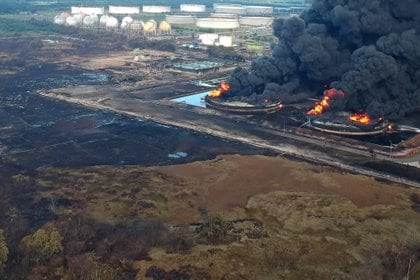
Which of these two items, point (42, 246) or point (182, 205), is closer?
point (42, 246)

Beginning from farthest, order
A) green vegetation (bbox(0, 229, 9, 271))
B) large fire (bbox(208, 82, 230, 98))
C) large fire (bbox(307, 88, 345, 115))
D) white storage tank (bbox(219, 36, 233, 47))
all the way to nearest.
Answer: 1. white storage tank (bbox(219, 36, 233, 47))
2. large fire (bbox(208, 82, 230, 98))
3. large fire (bbox(307, 88, 345, 115))
4. green vegetation (bbox(0, 229, 9, 271))

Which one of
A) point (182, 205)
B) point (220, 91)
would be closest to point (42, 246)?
point (182, 205)

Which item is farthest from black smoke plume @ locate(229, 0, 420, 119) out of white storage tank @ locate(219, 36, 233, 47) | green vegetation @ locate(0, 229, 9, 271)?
white storage tank @ locate(219, 36, 233, 47)

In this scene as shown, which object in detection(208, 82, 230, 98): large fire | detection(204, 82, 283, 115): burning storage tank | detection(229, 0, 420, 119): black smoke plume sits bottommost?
detection(204, 82, 283, 115): burning storage tank

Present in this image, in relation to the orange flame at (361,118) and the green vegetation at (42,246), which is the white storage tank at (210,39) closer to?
the orange flame at (361,118)

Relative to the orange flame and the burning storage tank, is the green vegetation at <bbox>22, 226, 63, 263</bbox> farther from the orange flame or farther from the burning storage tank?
the orange flame

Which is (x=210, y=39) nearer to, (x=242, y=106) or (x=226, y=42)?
(x=226, y=42)

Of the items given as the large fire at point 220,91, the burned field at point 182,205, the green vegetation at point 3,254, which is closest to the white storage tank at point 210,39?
the large fire at point 220,91

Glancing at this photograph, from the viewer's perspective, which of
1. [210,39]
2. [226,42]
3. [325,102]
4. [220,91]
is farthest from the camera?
[210,39]
